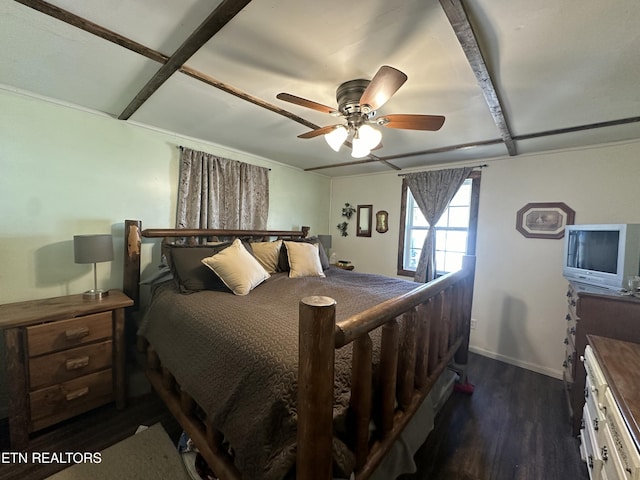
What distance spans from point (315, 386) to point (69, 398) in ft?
6.44

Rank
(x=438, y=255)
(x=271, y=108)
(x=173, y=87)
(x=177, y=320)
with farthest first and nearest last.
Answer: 1. (x=438, y=255)
2. (x=271, y=108)
3. (x=173, y=87)
4. (x=177, y=320)

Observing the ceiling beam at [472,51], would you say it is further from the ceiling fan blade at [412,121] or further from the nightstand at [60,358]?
the nightstand at [60,358]

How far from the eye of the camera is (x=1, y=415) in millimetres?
1756

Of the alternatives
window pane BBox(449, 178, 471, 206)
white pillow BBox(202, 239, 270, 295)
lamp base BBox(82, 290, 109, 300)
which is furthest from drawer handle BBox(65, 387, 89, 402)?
window pane BBox(449, 178, 471, 206)

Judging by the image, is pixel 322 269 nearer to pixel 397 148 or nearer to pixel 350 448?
pixel 397 148

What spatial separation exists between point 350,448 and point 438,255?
2.93 metres

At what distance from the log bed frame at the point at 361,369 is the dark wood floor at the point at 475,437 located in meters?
0.37

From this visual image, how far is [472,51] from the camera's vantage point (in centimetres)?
116

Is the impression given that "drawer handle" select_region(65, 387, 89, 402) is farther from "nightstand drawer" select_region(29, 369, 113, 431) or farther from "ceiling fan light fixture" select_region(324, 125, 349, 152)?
"ceiling fan light fixture" select_region(324, 125, 349, 152)

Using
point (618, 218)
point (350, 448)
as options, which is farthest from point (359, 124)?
point (618, 218)

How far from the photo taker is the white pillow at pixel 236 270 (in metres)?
1.91

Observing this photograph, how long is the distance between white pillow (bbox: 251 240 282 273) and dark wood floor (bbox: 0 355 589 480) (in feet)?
4.53

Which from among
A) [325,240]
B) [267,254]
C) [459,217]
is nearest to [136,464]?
[267,254]

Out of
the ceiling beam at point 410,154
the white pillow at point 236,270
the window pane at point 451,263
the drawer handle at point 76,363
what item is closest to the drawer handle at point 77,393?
the drawer handle at point 76,363
